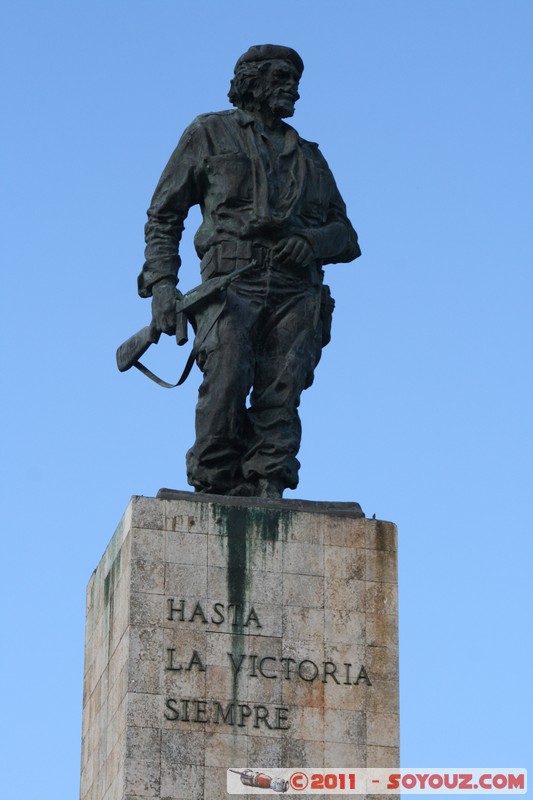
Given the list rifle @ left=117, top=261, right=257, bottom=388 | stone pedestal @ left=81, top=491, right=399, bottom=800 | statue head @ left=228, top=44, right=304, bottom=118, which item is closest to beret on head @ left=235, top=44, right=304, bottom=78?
statue head @ left=228, top=44, right=304, bottom=118

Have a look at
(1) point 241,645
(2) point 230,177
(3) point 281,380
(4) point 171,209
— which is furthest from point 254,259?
(1) point 241,645

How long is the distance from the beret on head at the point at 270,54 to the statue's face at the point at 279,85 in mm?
71

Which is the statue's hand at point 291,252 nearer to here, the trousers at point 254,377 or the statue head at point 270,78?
the trousers at point 254,377

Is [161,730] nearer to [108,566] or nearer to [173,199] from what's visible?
[108,566]

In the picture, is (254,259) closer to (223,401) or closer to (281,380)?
(281,380)

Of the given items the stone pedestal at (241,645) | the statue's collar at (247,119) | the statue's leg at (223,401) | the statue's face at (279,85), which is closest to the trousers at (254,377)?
the statue's leg at (223,401)

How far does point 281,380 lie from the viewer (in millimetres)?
23875

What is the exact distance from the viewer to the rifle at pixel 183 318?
23.7 meters

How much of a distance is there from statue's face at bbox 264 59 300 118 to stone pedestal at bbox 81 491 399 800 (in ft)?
15.2

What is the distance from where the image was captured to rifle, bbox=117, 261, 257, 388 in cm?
2370

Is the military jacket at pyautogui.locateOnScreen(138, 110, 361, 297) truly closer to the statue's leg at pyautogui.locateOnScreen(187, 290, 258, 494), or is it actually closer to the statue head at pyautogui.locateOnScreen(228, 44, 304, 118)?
the statue head at pyautogui.locateOnScreen(228, 44, 304, 118)

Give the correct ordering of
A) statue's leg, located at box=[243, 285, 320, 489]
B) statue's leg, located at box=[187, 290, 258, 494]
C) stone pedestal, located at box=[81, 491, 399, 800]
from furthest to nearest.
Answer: statue's leg, located at box=[243, 285, 320, 489]
statue's leg, located at box=[187, 290, 258, 494]
stone pedestal, located at box=[81, 491, 399, 800]

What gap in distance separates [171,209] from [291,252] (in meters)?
1.52

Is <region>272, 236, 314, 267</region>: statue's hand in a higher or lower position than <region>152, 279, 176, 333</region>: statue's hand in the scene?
higher
